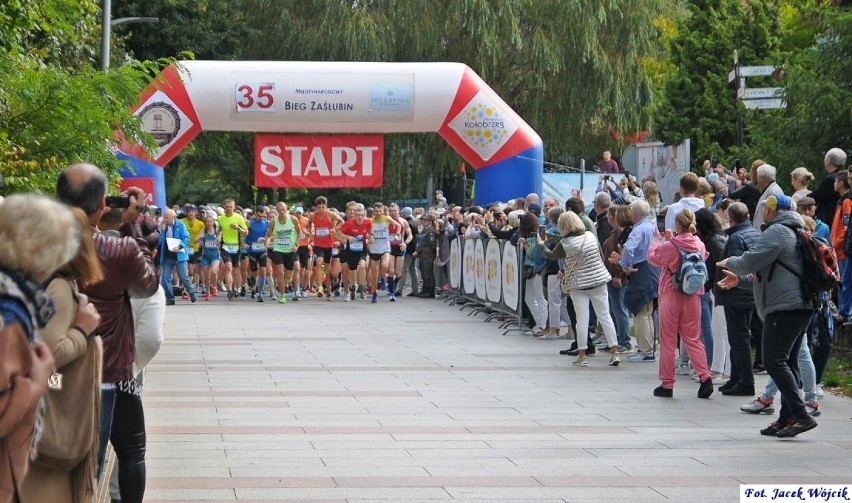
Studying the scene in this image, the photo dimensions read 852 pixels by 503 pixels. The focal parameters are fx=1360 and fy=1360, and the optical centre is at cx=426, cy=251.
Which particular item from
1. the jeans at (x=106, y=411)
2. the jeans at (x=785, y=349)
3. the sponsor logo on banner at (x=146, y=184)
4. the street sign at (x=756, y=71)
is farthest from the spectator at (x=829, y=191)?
the sponsor logo on banner at (x=146, y=184)

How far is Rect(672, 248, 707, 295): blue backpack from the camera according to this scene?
433 inches

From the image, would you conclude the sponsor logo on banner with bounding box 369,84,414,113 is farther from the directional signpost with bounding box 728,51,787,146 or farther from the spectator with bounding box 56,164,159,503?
the spectator with bounding box 56,164,159,503

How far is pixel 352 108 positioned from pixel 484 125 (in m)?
2.50

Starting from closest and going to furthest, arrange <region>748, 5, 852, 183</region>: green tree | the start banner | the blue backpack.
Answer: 1. the blue backpack
2. <region>748, 5, 852, 183</region>: green tree
3. the start banner

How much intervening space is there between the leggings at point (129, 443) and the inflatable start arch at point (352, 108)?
61.8 ft

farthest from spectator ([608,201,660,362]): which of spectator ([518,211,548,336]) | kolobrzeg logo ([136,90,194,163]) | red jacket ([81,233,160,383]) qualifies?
kolobrzeg logo ([136,90,194,163])

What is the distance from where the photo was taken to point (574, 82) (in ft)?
115

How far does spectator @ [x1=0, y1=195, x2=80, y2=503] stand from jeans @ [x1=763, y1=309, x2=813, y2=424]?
19.8ft

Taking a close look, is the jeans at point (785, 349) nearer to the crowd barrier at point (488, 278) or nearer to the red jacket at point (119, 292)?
the red jacket at point (119, 292)

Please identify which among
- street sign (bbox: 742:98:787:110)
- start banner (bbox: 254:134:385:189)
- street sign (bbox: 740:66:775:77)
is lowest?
start banner (bbox: 254:134:385:189)

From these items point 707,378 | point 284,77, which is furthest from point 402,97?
point 707,378

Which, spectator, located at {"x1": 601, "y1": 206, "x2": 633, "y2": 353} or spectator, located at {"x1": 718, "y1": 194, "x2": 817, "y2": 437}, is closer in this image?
spectator, located at {"x1": 718, "y1": 194, "x2": 817, "y2": 437}

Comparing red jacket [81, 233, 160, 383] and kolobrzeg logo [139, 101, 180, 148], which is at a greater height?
kolobrzeg logo [139, 101, 180, 148]

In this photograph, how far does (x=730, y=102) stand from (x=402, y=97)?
1484 cm
